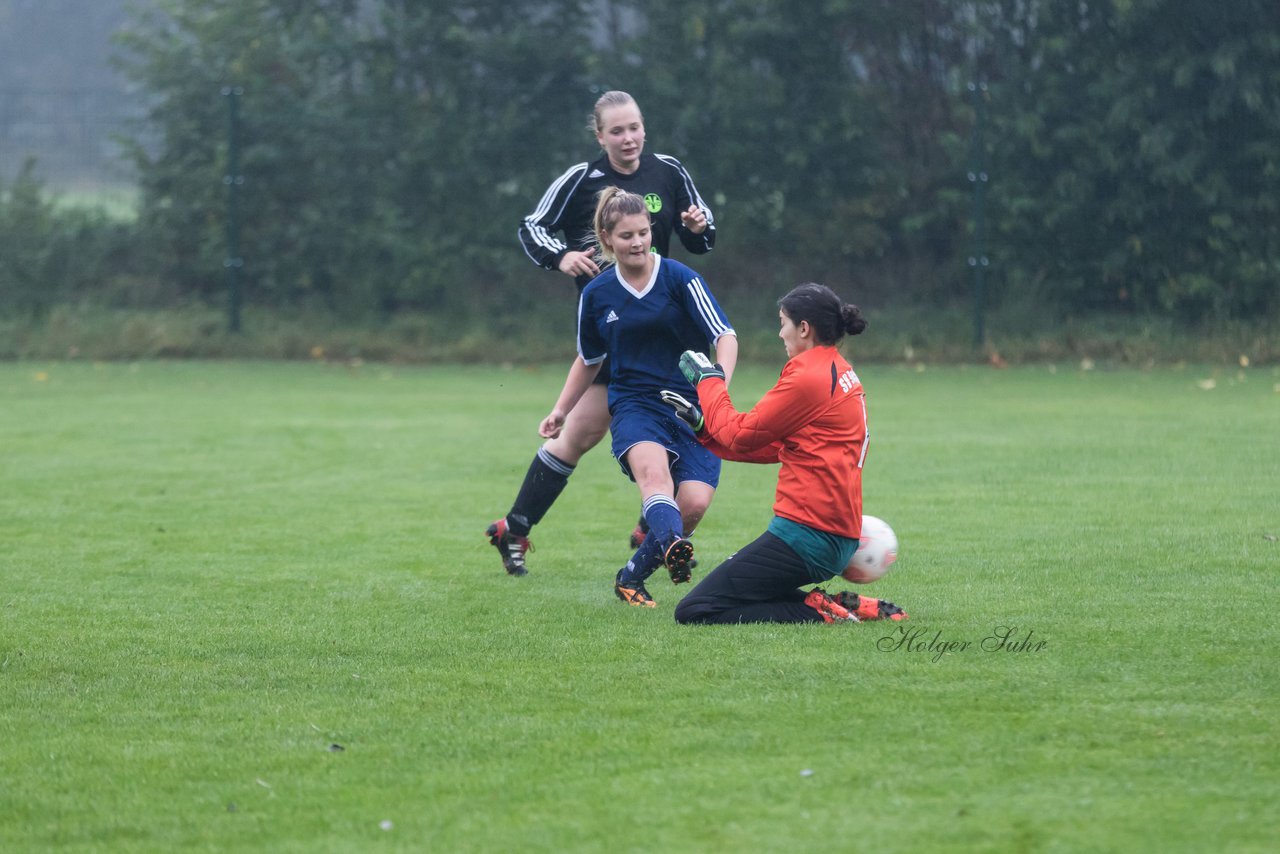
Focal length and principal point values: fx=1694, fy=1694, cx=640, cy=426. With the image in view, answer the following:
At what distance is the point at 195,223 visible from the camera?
17594 millimetres

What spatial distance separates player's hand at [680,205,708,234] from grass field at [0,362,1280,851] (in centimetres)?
126

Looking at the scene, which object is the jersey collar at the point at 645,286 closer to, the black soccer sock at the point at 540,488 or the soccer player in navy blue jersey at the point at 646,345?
the soccer player in navy blue jersey at the point at 646,345

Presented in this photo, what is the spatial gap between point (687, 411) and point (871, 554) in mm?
733

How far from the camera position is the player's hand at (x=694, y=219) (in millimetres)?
6371

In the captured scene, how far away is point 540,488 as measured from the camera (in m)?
6.31

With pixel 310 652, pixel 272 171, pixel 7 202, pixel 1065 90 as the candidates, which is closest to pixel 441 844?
pixel 310 652

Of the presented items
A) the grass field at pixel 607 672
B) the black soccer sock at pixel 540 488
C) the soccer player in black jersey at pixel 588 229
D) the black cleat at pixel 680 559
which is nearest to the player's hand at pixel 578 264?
the soccer player in black jersey at pixel 588 229

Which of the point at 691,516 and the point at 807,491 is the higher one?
the point at 807,491

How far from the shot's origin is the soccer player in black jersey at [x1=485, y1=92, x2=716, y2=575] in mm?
6238

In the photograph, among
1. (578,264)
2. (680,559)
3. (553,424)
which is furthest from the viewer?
(578,264)

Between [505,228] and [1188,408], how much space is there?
7739 millimetres

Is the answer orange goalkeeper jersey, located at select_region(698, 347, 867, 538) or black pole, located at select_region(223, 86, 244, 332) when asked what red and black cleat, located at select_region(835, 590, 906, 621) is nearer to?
orange goalkeeper jersey, located at select_region(698, 347, 867, 538)

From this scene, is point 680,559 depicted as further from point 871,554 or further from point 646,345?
point 646,345

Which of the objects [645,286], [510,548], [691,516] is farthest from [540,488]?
[645,286]
